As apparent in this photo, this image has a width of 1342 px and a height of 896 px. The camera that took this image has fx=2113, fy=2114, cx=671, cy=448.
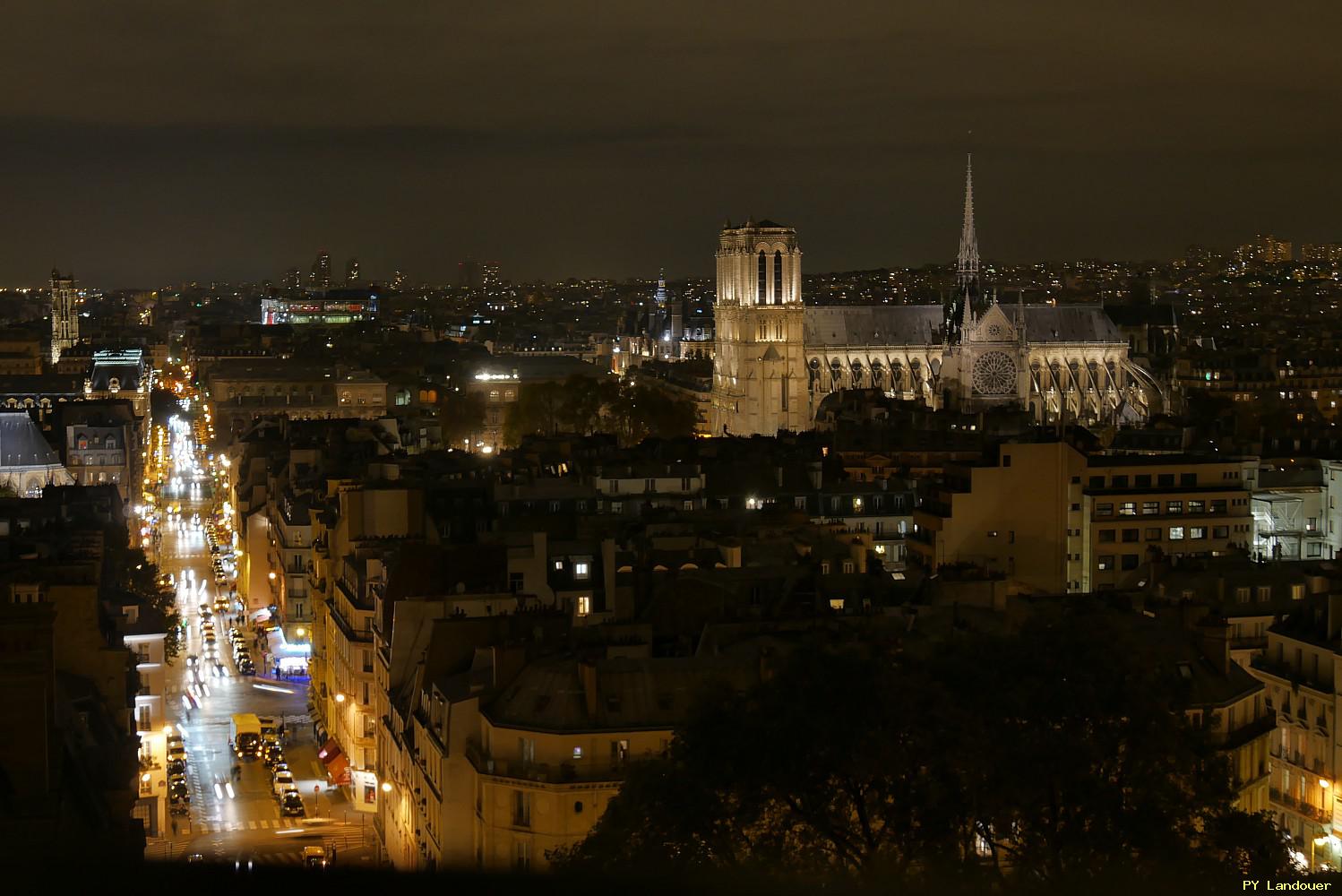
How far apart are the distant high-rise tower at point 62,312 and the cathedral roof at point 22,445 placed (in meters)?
113

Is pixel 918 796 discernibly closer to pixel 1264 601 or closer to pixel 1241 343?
pixel 1264 601

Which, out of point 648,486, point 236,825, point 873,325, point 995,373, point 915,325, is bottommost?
point 236,825

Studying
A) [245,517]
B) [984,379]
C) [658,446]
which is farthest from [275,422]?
[984,379]

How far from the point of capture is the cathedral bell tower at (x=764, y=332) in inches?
4326

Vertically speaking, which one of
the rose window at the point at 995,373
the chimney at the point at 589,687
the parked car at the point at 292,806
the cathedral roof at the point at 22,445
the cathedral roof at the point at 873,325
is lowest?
the parked car at the point at 292,806

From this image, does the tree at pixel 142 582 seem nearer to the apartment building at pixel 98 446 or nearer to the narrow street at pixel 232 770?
the narrow street at pixel 232 770

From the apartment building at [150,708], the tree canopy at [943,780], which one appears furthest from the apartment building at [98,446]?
the tree canopy at [943,780]

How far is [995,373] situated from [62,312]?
352 ft

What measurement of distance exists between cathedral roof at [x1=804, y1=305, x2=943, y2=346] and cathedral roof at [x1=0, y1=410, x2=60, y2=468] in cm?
5162

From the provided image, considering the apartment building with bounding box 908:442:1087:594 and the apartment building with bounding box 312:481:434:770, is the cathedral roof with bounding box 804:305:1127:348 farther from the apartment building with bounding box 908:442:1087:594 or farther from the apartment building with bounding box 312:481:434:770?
the apartment building with bounding box 312:481:434:770

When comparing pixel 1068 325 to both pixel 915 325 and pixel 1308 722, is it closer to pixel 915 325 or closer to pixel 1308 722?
pixel 915 325

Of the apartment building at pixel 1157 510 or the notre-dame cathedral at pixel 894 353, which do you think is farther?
the notre-dame cathedral at pixel 894 353

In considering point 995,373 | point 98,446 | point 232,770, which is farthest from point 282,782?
point 995,373

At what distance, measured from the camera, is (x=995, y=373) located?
4641 inches
